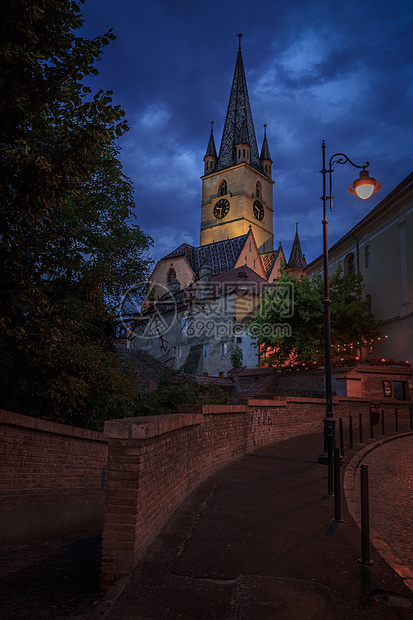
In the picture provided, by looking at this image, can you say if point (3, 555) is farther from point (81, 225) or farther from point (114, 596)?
point (81, 225)

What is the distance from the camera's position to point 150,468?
461 cm

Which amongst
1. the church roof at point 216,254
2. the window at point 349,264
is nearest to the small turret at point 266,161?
the church roof at point 216,254

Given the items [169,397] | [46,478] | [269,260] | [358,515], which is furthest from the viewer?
[269,260]

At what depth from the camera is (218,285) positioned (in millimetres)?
45594

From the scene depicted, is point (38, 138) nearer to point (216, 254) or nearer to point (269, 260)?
point (216, 254)

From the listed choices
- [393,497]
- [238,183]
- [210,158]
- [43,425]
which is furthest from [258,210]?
[43,425]

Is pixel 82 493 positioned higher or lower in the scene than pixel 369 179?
lower

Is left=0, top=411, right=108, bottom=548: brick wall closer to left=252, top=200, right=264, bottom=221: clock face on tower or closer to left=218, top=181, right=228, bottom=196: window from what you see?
left=252, top=200, right=264, bottom=221: clock face on tower

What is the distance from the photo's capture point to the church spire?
82.1 meters

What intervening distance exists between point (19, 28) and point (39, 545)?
7153 millimetres

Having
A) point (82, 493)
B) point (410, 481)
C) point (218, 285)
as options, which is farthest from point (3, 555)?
point (218, 285)

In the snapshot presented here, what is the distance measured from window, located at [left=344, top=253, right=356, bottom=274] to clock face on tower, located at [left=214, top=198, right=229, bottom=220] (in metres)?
41.3

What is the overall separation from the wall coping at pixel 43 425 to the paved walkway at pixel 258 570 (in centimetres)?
288

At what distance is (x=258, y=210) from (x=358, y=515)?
77402mm
